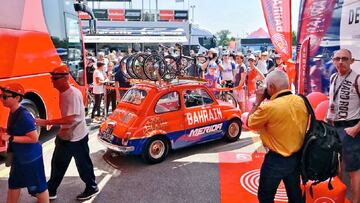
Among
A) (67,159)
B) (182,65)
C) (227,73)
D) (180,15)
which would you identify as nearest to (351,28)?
(67,159)

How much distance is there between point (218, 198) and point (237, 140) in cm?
309

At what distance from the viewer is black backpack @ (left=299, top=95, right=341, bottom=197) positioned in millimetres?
3127

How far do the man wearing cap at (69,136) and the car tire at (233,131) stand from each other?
3.47 meters

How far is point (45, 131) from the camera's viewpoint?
8766 mm

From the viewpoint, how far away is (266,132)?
10.7ft

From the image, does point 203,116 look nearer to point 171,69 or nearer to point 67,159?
point 171,69

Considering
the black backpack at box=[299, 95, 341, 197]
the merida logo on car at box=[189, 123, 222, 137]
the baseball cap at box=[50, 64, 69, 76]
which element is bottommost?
the merida logo on car at box=[189, 123, 222, 137]

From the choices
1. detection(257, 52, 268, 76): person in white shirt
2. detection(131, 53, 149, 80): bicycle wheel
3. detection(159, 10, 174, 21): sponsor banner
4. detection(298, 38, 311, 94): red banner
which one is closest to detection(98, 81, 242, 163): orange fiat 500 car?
detection(131, 53, 149, 80): bicycle wheel

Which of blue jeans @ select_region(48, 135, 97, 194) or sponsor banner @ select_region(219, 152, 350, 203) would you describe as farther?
blue jeans @ select_region(48, 135, 97, 194)

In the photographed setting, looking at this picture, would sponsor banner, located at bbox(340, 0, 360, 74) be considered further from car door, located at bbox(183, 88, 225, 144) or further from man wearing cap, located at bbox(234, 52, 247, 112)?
man wearing cap, located at bbox(234, 52, 247, 112)

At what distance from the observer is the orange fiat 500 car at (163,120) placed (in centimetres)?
601

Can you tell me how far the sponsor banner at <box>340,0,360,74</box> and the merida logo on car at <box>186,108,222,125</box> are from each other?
299cm

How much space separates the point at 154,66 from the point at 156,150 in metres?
1.91

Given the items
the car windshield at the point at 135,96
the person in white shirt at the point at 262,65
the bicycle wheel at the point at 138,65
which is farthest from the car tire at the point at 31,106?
the person in white shirt at the point at 262,65
